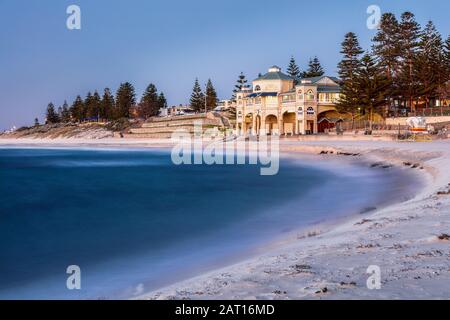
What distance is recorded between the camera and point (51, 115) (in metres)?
170

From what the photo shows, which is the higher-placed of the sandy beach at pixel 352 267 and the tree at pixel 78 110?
the tree at pixel 78 110

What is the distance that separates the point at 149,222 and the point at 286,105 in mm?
52847

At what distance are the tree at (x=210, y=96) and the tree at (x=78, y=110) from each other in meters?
53.9

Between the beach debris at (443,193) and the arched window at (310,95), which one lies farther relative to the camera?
the arched window at (310,95)

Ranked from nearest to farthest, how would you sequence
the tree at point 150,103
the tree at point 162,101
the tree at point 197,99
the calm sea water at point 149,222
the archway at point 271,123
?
the calm sea water at point 149,222 < the archway at point 271,123 < the tree at point 197,99 < the tree at point 150,103 < the tree at point 162,101

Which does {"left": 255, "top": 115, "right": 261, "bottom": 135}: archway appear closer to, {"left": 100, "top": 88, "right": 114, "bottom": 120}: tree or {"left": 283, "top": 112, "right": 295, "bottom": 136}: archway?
{"left": 283, "top": 112, "right": 295, "bottom": 136}: archway

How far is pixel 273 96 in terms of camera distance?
67000mm

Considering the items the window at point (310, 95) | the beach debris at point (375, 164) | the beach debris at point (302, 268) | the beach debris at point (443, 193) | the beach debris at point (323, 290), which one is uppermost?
the window at point (310, 95)

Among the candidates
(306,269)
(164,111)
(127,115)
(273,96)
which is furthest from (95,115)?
(306,269)

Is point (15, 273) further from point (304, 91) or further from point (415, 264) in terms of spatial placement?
point (304, 91)

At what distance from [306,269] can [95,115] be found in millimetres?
137650

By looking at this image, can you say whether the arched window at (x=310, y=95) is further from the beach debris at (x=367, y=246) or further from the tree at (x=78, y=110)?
the tree at (x=78, y=110)

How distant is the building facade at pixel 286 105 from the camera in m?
62.6

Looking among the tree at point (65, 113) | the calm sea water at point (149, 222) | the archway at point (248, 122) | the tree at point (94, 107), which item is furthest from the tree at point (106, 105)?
the calm sea water at point (149, 222)
